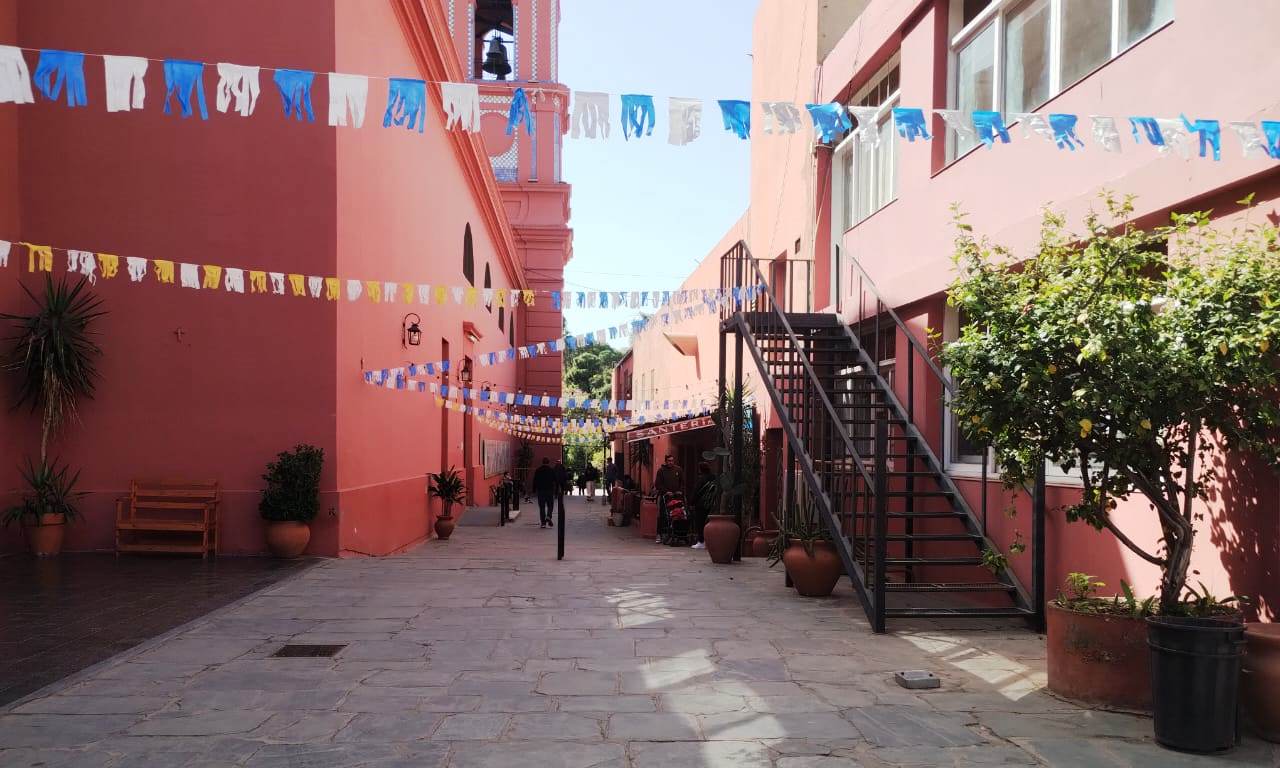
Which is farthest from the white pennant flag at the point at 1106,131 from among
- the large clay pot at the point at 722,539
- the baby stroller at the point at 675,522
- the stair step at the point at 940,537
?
the baby stroller at the point at 675,522

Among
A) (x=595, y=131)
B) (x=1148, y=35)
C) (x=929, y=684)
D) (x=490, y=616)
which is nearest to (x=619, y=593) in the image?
(x=490, y=616)

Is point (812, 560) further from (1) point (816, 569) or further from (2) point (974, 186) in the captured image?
(2) point (974, 186)

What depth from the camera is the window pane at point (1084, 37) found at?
647 cm

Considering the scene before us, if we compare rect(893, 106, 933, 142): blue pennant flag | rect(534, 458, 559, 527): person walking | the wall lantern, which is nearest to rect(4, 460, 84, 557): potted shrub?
the wall lantern

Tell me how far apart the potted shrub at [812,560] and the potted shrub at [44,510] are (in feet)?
24.1

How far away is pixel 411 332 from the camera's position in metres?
13.7

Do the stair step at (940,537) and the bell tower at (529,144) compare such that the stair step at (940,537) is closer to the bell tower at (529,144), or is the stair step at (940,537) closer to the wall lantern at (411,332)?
the wall lantern at (411,332)

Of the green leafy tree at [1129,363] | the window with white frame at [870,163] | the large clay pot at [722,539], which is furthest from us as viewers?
the large clay pot at [722,539]

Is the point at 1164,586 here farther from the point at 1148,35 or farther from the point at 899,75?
the point at 899,75

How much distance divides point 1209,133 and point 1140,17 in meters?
1.46

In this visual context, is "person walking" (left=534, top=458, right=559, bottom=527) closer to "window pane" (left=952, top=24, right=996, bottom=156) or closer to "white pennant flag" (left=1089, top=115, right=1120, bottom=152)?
"window pane" (left=952, top=24, right=996, bottom=156)

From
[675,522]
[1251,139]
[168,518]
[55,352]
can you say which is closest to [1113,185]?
[1251,139]

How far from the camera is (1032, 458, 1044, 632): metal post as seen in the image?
21.2ft

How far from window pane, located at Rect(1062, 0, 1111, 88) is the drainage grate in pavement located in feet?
20.7
